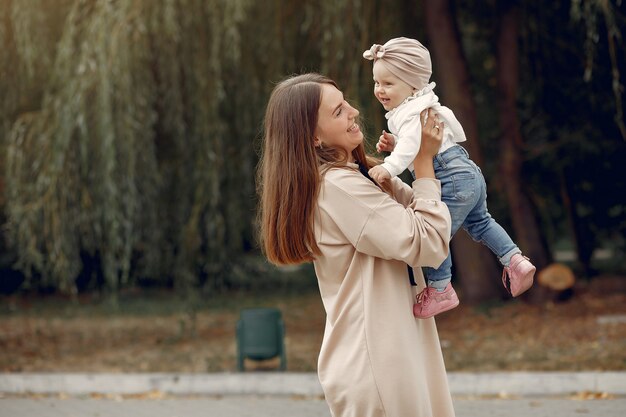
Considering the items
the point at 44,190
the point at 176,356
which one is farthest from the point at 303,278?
the point at 44,190

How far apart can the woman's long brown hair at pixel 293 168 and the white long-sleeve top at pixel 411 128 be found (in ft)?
0.57

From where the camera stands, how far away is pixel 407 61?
3.29 meters

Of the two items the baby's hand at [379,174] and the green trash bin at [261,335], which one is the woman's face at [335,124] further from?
the green trash bin at [261,335]

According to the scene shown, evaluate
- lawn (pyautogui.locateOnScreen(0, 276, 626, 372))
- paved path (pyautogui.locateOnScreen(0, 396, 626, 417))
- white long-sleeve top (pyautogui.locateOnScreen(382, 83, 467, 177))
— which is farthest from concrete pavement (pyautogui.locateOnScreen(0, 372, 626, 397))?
white long-sleeve top (pyautogui.locateOnScreen(382, 83, 467, 177))

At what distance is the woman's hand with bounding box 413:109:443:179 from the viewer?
125 inches

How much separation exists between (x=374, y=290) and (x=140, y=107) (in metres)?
7.04

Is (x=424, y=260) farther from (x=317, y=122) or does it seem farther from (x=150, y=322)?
(x=150, y=322)

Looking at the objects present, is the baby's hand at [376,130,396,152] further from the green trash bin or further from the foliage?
the green trash bin

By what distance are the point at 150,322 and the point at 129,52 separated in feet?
21.7

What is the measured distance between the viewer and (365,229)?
3.00m

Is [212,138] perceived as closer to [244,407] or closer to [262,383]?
[262,383]

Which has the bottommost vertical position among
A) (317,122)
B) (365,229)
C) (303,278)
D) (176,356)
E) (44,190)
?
(303,278)

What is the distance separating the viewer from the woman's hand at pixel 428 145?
3.17 meters

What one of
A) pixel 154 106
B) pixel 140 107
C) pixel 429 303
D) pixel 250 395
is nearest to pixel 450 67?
pixel 154 106
